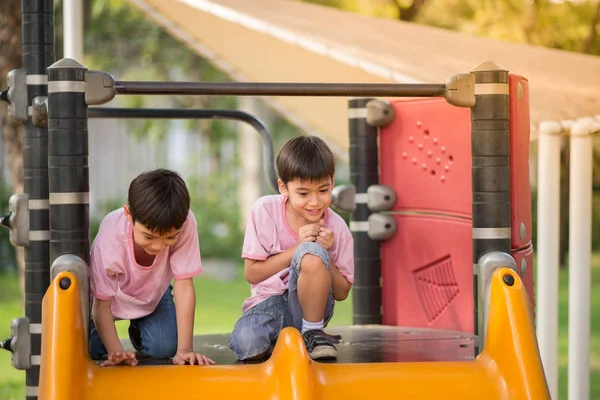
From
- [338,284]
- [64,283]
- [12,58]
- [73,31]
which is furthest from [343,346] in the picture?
[12,58]

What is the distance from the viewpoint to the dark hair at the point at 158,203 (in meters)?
2.72

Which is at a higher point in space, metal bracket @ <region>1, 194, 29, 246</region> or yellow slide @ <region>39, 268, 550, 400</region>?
metal bracket @ <region>1, 194, 29, 246</region>

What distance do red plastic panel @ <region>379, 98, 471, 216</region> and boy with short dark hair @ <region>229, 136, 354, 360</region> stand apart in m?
0.86

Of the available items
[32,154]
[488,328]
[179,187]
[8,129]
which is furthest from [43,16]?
[8,129]

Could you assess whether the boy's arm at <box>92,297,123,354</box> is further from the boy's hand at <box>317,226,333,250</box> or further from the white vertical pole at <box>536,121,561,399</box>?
the white vertical pole at <box>536,121,561,399</box>

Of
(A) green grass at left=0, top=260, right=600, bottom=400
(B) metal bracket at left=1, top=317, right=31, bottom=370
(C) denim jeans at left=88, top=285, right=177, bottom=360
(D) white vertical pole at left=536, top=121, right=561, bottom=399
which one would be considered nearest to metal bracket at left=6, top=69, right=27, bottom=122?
(B) metal bracket at left=1, top=317, right=31, bottom=370

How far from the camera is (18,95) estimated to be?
158 inches

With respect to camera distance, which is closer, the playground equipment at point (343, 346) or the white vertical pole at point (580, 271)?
the playground equipment at point (343, 346)

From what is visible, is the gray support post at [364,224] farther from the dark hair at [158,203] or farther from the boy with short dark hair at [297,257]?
the dark hair at [158,203]

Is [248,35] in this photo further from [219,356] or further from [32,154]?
[219,356]

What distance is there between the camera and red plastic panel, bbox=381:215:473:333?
3.88 metres

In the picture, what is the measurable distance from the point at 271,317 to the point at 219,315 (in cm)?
679

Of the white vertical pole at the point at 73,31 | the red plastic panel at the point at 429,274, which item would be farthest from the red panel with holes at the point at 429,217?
the white vertical pole at the point at 73,31

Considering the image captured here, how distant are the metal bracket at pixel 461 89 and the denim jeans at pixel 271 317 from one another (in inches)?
22.6
